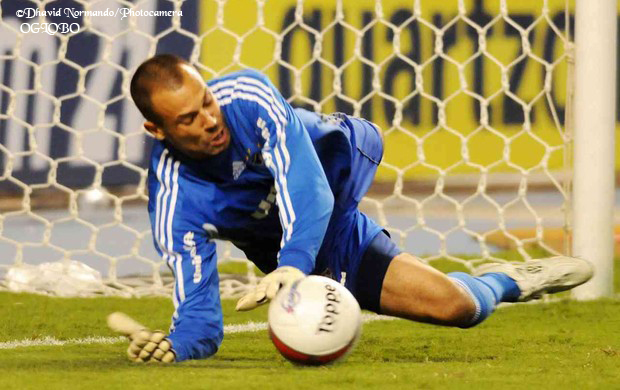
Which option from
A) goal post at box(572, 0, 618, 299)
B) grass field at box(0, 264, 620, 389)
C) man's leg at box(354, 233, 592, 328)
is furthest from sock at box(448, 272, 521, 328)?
goal post at box(572, 0, 618, 299)

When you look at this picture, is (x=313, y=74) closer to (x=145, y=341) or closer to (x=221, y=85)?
(x=221, y=85)

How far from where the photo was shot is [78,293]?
4.75m

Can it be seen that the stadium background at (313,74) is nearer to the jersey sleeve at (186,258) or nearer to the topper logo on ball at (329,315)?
the jersey sleeve at (186,258)

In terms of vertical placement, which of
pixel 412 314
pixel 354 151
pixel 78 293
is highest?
pixel 354 151

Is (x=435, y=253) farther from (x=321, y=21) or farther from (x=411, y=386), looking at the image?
(x=411, y=386)

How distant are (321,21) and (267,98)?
2.62 metres

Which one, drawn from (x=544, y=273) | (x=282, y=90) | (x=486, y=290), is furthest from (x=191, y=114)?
(x=282, y=90)

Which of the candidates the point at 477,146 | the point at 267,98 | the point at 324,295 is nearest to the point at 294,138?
the point at 267,98

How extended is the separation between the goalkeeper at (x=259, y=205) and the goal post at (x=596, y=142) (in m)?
0.95

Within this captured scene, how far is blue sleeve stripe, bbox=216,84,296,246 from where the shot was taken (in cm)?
266

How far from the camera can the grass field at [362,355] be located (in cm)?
247

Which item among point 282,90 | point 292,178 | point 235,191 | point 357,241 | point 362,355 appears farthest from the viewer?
point 282,90

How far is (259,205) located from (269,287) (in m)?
0.52

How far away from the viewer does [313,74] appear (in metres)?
5.57
